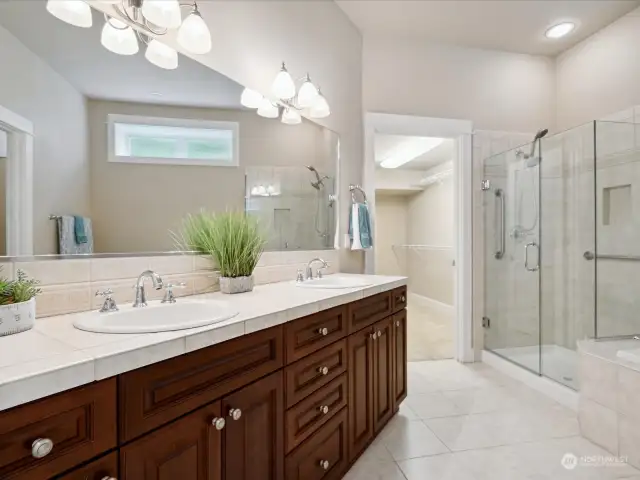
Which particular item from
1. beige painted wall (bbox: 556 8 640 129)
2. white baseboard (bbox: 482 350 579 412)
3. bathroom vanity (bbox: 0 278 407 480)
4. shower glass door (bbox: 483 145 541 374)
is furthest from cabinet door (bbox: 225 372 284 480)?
beige painted wall (bbox: 556 8 640 129)

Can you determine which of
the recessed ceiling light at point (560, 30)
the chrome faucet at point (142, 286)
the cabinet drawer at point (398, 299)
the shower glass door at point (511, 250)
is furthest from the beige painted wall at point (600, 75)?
the chrome faucet at point (142, 286)

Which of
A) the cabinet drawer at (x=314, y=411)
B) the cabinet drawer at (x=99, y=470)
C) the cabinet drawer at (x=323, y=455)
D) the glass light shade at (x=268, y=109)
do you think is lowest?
the cabinet drawer at (x=323, y=455)

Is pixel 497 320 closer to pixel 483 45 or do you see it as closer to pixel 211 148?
pixel 483 45

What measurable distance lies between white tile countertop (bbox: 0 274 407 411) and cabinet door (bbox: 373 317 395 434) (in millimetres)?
760

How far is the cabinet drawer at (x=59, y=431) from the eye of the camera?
604 mm

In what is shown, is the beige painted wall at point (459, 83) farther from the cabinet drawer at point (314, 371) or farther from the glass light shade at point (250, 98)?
the cabinet drawer at point (314, 371)

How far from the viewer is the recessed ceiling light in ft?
9.50

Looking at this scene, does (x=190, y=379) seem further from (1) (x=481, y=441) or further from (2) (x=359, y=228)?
(2) (x=359, y=228)

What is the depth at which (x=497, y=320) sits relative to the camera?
3.23 m

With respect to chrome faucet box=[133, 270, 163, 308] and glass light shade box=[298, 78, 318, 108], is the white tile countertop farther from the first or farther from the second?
glass light shade box=[298, 78, 318, 108]

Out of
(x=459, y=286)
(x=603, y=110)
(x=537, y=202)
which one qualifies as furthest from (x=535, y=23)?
(x=459, y=286)

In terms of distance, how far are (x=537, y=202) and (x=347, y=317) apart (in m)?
2.32

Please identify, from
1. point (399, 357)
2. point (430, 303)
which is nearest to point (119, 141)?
point (399, 357)

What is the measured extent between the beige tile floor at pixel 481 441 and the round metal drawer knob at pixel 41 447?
138 centimetres
